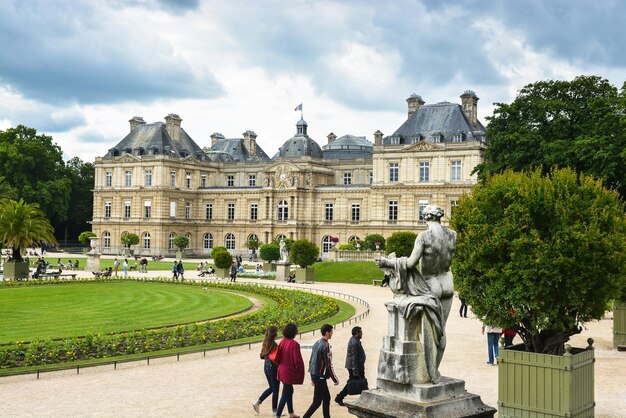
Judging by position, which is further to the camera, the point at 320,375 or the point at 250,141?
the point at 250,141

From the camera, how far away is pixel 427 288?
10.3m

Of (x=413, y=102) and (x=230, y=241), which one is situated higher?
(x=413, y=102)

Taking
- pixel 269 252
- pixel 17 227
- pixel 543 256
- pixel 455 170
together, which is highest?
pixel 455 170

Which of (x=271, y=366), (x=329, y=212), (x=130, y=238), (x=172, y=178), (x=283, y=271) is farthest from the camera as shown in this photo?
(x=172, y=178)

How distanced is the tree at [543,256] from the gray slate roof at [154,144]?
7034 centimetres

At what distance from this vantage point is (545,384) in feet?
40.2

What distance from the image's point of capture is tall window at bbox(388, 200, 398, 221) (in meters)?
69.0

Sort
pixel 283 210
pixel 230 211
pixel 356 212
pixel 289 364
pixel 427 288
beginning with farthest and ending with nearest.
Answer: pixel 230 211 → pixel 283 210 → pixel 356 212 → pixel 289 364 → pixel 427 288

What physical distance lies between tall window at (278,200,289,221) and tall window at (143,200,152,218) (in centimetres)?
1572

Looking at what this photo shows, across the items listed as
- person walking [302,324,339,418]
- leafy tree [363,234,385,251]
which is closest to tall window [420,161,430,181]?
leafy tree [363,234,385,251]

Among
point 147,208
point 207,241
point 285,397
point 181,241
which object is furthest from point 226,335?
point 207,241

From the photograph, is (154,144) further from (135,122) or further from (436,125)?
(436,125)

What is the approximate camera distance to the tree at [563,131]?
3497cm

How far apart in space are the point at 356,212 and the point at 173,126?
27.0 metres
